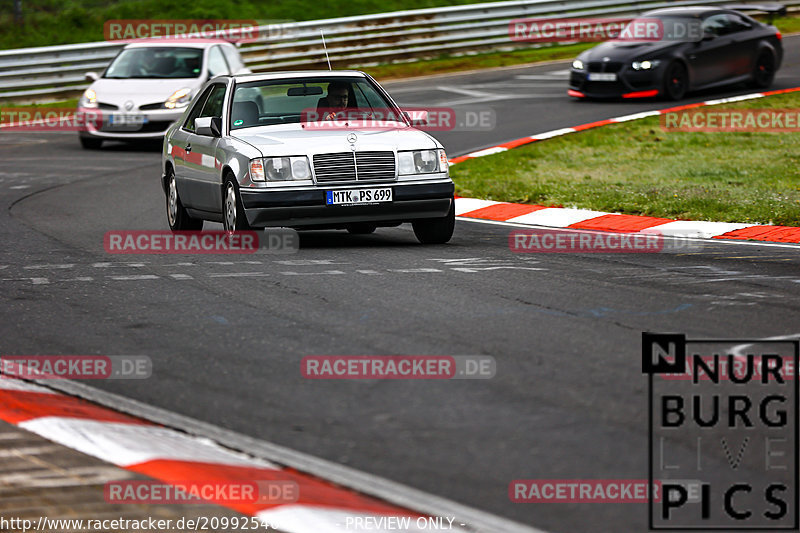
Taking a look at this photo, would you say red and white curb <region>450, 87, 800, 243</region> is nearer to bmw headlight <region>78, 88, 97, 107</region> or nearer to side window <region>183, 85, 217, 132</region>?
side window <region>183, 85, 217, 132</region>

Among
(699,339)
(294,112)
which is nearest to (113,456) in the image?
(699,339)

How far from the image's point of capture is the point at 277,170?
1066 centimetres

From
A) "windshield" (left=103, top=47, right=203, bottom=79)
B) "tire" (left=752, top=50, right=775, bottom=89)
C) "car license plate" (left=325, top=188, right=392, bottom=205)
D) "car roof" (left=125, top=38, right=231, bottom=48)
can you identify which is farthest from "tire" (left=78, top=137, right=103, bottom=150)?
"car license plate" (left=325, top=188, right=392, bottom=205)

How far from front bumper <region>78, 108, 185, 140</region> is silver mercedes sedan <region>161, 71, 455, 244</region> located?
8324 mm

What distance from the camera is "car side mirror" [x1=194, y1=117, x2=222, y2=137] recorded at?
38.1ft

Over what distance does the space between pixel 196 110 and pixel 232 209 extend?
6.62 ft

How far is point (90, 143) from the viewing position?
2144cm

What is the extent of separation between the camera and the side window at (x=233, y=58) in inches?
888

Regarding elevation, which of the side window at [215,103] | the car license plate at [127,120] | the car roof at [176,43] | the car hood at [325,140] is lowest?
the car license plate at [127,120]

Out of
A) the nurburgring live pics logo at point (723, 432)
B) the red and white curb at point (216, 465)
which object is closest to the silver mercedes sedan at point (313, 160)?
the nurburgring live pics logo at point (723, 432)

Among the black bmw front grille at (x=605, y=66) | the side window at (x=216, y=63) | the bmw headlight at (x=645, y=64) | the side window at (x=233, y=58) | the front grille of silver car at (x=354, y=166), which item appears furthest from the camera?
the black bmw front grille at (x=605, y=66)

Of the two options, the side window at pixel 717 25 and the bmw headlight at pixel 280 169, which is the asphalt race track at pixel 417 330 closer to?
the bmw headlight at pixel 280 169

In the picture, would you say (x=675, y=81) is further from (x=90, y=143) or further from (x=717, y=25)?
(x=90, y=143)

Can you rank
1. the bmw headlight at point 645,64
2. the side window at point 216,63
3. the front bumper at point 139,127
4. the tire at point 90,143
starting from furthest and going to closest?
the bmw headlight at point 645,64
the side window at point 216,63
the tire at point 90,143
the front bumper at point 139,127
